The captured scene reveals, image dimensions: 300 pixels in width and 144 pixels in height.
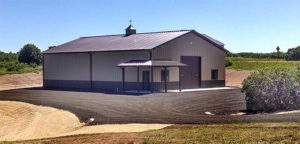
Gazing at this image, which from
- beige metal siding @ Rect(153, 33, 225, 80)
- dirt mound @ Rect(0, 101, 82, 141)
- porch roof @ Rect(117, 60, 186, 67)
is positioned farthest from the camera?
beige metal siding @ Rect(153, 33, 225, 80)

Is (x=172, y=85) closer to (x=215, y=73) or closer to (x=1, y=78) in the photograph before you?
(x=215, y=73)

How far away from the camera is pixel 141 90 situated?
32188mm

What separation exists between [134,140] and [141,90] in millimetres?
21926

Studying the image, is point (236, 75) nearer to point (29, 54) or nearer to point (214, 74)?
point (214, 74)

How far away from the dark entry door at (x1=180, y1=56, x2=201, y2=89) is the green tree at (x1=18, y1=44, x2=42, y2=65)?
40.0 metres

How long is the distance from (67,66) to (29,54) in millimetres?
31297

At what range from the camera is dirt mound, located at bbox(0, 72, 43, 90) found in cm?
4538

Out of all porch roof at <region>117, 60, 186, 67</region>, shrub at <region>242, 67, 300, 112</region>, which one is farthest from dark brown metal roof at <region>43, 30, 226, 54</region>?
shrub at <region>242, 67, 300, 112</region>

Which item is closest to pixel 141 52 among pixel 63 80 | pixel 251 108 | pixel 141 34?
pixel 141 34

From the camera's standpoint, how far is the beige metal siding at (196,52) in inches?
1295

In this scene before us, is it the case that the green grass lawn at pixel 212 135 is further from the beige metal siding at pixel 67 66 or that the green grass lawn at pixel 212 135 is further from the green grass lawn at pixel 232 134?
the beige metal siding at pixel 67 66

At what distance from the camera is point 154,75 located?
104 feet

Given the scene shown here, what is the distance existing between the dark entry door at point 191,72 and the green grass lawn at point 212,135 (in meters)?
22.1

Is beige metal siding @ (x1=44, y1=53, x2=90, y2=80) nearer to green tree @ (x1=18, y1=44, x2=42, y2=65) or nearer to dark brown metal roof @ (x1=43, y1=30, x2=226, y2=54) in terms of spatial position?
dark brown metal roof @ (x1=43, y1=30, x2=226, y2=54)
